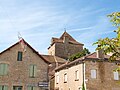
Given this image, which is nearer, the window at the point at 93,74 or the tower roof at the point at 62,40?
the window at the point at 93,74

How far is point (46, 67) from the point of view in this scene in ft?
98.1

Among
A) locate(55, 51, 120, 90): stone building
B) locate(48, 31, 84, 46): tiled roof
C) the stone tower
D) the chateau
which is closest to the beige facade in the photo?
the chateau

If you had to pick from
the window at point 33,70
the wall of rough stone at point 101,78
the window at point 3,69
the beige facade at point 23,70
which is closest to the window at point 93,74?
the wall of rough stone at point 101,78

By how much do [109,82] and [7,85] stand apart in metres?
14.4

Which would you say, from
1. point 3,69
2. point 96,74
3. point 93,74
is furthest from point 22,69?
point 96,74

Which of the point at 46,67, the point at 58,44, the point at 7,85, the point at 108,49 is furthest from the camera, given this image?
the point at 58,44

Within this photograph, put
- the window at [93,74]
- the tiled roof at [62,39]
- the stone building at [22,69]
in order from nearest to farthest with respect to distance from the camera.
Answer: the stone building at [22,69]
the window at [93,74]
the tiled roof at [62,39]

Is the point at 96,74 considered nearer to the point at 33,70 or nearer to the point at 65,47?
the point at 33,70

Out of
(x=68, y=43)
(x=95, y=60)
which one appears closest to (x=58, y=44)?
(x=68, y=43)

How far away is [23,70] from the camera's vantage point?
2883cm

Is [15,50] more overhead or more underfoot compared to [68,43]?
more underfoot

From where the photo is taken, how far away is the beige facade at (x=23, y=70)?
92.5ft

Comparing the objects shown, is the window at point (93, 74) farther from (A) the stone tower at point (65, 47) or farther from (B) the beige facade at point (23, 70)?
(A) the stone tower at point (65, 47)

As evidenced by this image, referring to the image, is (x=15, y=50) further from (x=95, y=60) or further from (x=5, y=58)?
(x=95, y=60)
